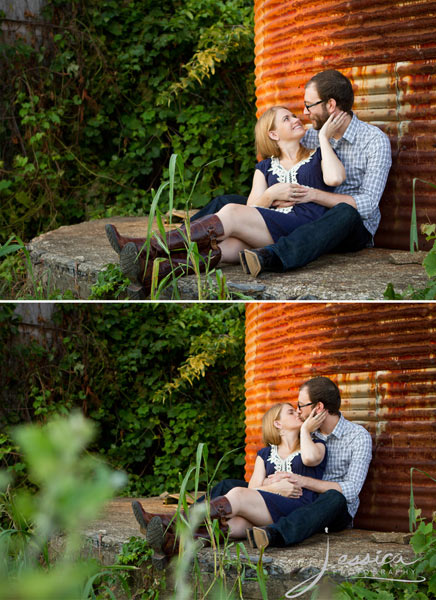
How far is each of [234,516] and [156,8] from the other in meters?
6.47

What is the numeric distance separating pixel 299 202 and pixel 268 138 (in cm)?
48

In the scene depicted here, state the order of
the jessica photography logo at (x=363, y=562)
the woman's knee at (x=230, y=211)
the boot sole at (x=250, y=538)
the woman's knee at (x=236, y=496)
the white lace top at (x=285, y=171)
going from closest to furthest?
the jessica photography logo at (x=363, y=562) < the boot sole at (x=250, y=538) < the woman's knee at (x=236, y=496) < the woman's knee at (x=230, y=211) < the white lace top at (x=285, y=171)

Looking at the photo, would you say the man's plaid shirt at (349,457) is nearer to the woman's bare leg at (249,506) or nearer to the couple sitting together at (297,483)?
the couple sitting together at (297,483)

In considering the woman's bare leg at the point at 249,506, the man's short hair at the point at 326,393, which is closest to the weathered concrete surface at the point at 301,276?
the man's short hair at the point at 326,393

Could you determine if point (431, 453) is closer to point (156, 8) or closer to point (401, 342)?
point (401, 342)

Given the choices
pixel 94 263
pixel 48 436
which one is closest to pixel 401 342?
pixel 94 263

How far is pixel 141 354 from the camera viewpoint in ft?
24.0

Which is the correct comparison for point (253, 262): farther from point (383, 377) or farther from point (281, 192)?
point (383, 377)

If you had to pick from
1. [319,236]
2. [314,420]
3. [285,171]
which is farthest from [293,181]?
[314,420]

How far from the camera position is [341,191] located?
398 centimetres

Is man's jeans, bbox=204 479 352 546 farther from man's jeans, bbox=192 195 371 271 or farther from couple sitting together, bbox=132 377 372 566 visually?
man's jeans, bbox=192 195 371 271

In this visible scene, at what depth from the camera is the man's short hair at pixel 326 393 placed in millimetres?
3561

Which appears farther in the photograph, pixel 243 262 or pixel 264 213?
pixel 264 213

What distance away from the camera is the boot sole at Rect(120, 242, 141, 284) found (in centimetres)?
324
